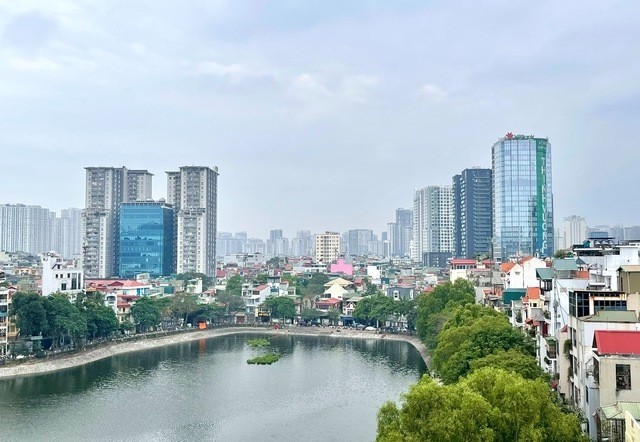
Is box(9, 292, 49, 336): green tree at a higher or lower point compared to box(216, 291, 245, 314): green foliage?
higher

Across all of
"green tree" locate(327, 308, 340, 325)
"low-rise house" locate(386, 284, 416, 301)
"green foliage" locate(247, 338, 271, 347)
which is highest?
"low-rise house" locate(386, 284, 416, 301)

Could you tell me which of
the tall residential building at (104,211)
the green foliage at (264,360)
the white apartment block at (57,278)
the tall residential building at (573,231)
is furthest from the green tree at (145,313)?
the tall residential building at (573,231)

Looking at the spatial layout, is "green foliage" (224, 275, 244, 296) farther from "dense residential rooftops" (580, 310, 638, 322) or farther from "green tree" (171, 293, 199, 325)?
"dense residential rooftops" (580, 310, 638, 322)

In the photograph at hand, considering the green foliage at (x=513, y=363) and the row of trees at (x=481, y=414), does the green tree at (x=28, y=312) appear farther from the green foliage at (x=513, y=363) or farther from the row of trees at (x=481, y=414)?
the row of trees at (x=481, y=414)

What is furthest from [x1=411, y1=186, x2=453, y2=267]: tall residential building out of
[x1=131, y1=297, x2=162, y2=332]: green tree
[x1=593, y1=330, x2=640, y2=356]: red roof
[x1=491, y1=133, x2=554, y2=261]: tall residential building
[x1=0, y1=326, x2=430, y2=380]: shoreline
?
[x1=593, y1=330, x2=640, y2=356]: red roof

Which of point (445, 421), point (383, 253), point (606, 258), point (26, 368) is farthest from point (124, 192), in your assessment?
point (383, 253)

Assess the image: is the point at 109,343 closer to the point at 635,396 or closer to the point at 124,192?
the point at 635,396
